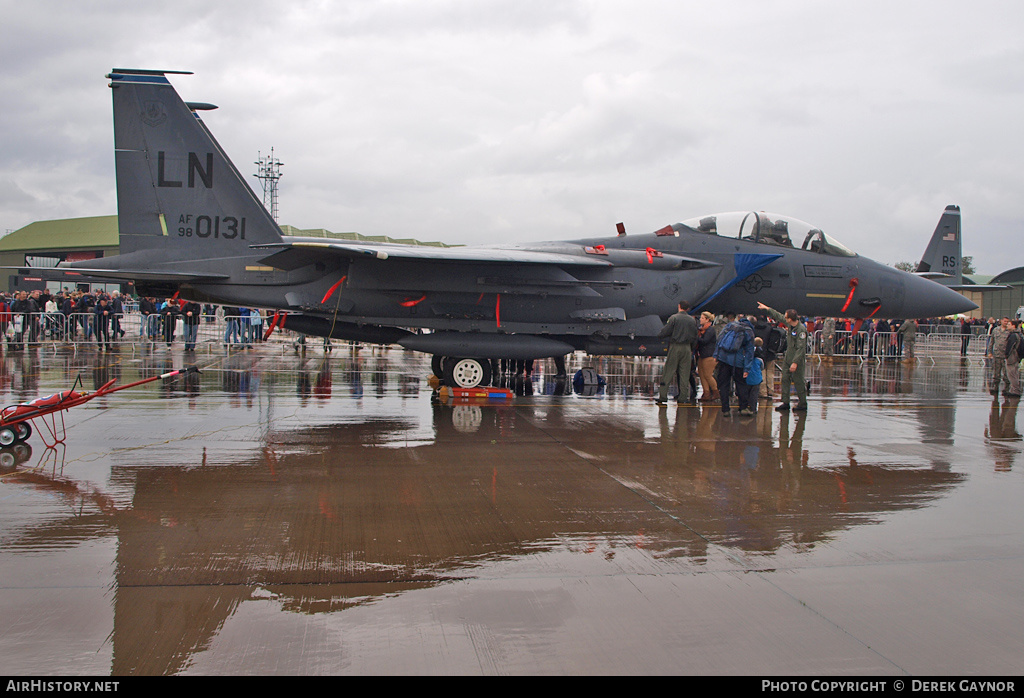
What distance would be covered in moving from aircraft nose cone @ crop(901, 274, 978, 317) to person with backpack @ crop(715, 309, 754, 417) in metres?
4.95

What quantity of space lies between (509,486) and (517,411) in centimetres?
432

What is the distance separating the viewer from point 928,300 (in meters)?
13.5

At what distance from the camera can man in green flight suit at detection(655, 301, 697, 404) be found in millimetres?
11133

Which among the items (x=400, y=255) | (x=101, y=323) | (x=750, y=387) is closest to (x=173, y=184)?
(x=400, y=255)

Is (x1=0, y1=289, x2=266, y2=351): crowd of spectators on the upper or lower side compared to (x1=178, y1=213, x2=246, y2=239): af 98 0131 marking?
lower

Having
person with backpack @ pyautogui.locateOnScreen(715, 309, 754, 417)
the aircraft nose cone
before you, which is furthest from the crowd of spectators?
the aircraft nose cone

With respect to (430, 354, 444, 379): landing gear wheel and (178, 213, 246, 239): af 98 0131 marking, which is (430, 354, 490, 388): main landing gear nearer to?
(430, 354, 444, 379): landing gear wheel

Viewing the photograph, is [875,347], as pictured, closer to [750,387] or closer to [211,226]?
[750,387]

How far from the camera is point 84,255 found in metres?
61.8

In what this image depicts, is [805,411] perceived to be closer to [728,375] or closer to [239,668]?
[728,375]

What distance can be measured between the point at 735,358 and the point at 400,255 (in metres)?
5.10

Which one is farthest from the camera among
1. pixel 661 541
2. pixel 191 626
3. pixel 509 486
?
pixel 509 486

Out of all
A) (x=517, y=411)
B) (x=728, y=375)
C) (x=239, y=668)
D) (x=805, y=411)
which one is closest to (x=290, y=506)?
(x=239, y=668)

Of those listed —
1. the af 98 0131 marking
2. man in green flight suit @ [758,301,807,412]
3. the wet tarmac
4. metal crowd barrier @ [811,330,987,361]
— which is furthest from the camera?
metal crowd barrier @ [811,330,987,361]
